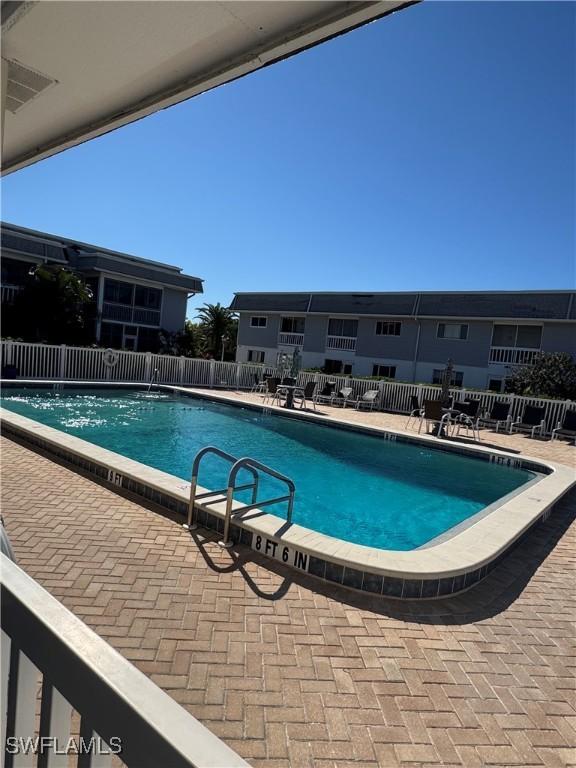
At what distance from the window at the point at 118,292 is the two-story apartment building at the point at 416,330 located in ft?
24.5

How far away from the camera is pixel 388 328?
26.5 metres

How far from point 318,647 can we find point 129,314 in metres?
27.9

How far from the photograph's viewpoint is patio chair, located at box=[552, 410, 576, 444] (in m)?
12.4

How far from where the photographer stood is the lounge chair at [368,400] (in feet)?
51.2

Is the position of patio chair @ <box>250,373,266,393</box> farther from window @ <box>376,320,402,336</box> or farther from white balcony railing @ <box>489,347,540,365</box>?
white balcony railing @ <box>489,347,540,365</box>

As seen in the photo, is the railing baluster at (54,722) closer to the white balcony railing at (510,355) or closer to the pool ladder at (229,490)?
the pool ladder at (229,490)

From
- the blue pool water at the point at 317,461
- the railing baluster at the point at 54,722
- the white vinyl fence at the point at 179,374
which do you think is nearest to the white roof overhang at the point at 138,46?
the railing baluster at the point at 54,722

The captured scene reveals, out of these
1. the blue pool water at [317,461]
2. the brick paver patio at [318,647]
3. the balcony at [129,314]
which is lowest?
the blue pool water at [317,461]

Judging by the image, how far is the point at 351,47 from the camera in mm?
4285

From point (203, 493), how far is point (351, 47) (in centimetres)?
462

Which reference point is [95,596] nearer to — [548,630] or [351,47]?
[548,630]

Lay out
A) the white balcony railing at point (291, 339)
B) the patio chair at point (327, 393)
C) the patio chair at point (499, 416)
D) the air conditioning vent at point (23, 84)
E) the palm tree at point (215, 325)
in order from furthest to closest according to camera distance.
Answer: the palm tree at point (215, 325) < the white balcony railing at point (291, 339) < the patio chair at point (327, 393) < the patio chair at point (499, 416) < the air conditioning vent at point (23, 84)

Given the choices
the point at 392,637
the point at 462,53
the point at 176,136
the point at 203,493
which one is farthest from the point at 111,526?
the point at 462,53

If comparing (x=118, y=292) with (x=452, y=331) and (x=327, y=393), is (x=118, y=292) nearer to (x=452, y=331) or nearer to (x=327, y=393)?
(x=327, y=393)
